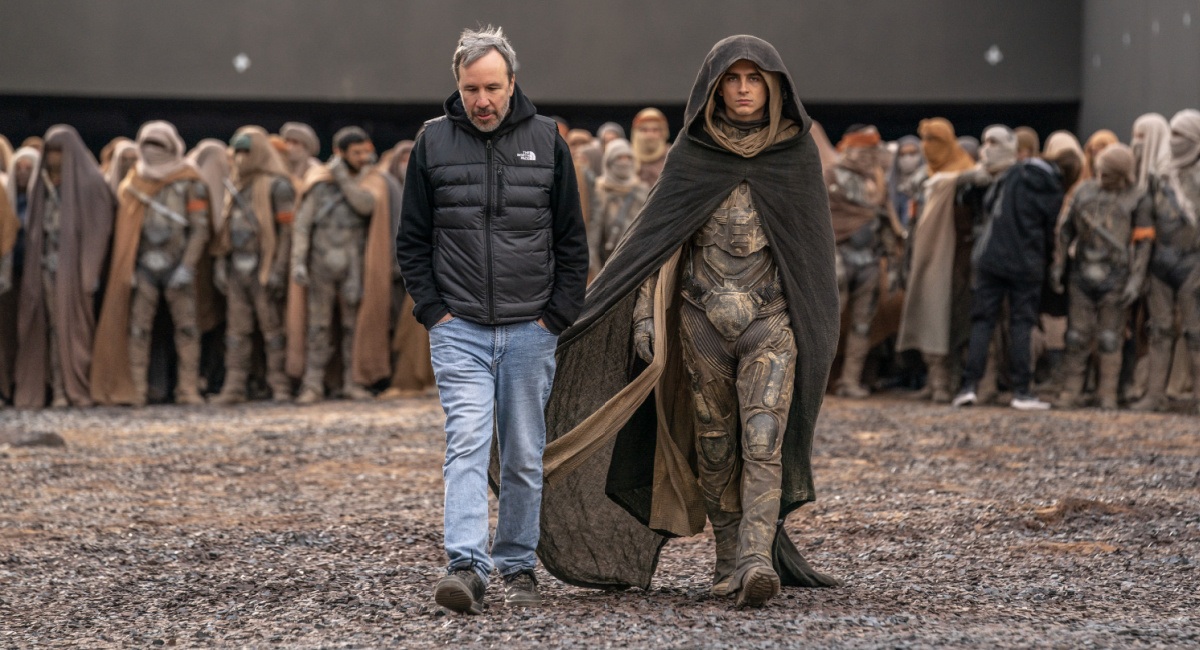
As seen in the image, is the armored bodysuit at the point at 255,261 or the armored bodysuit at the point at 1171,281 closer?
the armored bodysuit at the point at 1171,281

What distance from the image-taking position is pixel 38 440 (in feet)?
30.1

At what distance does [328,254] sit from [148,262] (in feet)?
4.80

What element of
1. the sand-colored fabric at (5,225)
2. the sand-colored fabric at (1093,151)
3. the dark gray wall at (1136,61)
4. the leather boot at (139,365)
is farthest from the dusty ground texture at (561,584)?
the dark gray wall at (1136,61)

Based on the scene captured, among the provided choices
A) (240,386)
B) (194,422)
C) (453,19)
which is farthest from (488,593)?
(453,19)

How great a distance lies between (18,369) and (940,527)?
855 centimetres

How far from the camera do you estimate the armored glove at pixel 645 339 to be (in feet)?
15.7

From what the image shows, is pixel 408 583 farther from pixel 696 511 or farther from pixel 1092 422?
pixel 1092 422

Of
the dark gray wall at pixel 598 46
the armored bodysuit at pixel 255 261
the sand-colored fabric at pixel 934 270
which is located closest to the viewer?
the sand-colored fabric at pixel 934 270

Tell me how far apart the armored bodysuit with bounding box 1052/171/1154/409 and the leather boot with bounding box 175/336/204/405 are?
22.9 feet

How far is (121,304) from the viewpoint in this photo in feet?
38.9

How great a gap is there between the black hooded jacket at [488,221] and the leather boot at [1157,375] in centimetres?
740

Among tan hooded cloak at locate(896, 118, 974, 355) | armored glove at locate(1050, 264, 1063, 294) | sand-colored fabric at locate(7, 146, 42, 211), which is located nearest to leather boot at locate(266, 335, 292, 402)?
sand-colored fabric at locate(7, 146, 42, 211)

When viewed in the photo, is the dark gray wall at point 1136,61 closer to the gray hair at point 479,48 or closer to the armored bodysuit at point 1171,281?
the armored bodysuit at point 1171,281

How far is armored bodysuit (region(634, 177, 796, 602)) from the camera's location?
464 cm
